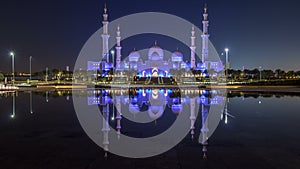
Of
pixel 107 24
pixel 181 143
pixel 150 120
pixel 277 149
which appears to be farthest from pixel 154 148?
pixel 107 24

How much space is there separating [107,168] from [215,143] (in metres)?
2.80

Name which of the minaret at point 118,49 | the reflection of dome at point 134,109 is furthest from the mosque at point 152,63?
the reflection of dome at point 134,109

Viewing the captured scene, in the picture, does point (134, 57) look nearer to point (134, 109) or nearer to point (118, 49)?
point (118, 49)

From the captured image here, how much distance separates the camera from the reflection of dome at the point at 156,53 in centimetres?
8081

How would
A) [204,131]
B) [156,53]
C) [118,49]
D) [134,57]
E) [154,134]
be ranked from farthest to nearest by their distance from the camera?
[134,57]
[156,53]
[118,49]
[204,131]
[154,134]

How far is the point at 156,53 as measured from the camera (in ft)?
265

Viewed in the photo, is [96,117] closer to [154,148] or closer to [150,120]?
[150,120]

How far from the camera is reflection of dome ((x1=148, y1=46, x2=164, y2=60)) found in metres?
80.8

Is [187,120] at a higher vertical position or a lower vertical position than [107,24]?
lower

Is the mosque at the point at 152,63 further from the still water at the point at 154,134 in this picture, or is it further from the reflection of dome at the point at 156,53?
the still water at the point at 154,134

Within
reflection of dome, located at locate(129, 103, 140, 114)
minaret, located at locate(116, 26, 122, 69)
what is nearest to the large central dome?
minaret, located at locate(116, 26, 122, 69)

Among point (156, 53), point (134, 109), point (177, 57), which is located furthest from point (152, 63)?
point (134, 109)

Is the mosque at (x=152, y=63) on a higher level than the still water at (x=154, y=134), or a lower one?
higher

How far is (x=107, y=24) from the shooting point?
61.2m
